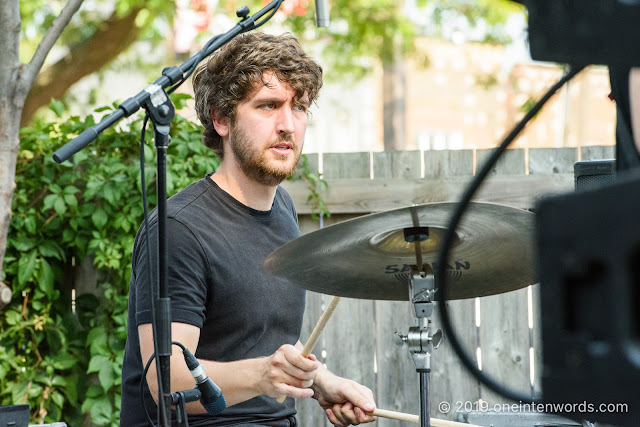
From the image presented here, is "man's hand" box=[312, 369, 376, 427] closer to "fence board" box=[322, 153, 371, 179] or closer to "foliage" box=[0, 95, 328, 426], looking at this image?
"foliage" box=[0, 95, 328, 426]

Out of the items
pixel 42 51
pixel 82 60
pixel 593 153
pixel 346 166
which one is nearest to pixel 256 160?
pixel 42 51

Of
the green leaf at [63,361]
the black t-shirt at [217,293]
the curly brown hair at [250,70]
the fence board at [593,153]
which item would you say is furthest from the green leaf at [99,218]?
the fence board at [593,153]

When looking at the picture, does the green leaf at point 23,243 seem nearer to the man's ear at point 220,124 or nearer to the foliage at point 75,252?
the foliage at point 75,252

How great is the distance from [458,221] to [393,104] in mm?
11672

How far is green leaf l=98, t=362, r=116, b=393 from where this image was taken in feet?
9.56

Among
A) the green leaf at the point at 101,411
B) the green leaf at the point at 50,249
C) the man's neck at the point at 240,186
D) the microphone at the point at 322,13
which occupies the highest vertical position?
the microphone at the point at 322,13

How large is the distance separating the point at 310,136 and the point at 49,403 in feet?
47.7

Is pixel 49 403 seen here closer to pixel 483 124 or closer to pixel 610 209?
pixel 610 209

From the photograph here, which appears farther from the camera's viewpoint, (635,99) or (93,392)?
(93,392)

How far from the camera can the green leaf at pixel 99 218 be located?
116 inches

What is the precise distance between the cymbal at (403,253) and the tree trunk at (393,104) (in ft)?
32.6

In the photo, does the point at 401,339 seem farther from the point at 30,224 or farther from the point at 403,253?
the point at 30,224

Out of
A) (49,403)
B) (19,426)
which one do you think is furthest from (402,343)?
(49,403)

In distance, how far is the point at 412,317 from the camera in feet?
10.5
